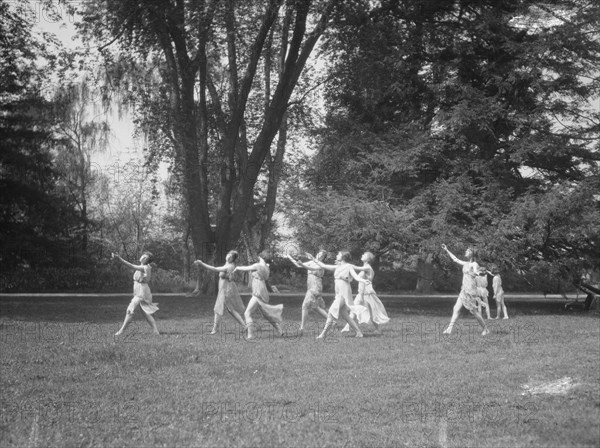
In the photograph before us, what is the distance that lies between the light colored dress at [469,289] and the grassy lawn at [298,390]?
870 millimetres

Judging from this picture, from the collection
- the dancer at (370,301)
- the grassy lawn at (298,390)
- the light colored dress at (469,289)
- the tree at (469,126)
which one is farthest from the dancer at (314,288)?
the tree at (469,126)

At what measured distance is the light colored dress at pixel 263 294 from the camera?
50.8 feet

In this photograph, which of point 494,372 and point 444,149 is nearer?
point 494,372

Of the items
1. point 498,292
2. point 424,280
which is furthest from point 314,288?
point 424,280

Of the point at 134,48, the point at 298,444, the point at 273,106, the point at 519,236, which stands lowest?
the point at 298,444

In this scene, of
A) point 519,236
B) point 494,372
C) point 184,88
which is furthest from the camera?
point 184,88

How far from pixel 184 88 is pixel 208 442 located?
78.7ft

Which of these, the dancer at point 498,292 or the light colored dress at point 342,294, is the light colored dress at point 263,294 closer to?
the light colored dress at point 342,294

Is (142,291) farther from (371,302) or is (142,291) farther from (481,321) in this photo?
(481,321)

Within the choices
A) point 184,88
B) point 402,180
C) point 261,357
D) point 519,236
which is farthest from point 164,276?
point 261,357

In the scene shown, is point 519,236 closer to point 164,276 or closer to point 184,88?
point 184,88

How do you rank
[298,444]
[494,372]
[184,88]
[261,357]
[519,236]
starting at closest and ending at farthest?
1. [298,444]
2. [494,372]
3. [261,357]
4. [519,236]
5. [184,88]

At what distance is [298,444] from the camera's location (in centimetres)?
678

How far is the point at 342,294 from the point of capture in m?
15.3
